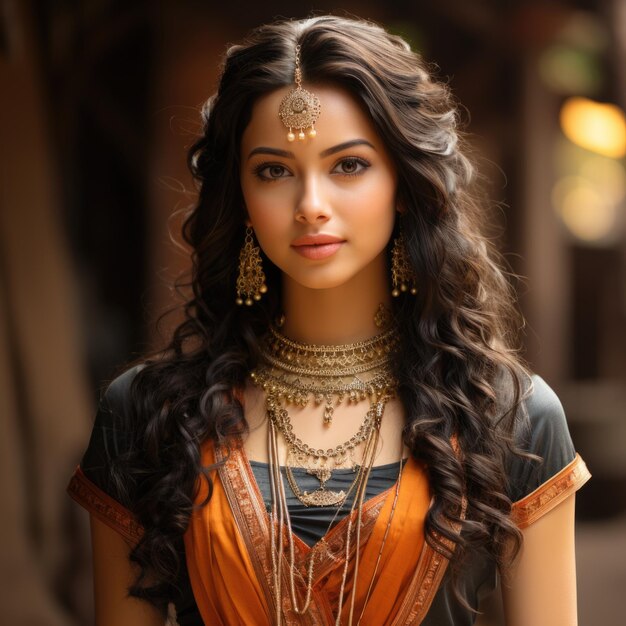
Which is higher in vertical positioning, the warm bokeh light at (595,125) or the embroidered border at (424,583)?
the warm bokeh light at (595,125)

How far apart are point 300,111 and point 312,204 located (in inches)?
7.0

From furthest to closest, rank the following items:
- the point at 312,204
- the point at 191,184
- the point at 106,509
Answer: the point at 191,184 → the point at 106,509 → the point at 312,204

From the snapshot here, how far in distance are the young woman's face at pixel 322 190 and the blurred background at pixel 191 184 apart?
265 cm

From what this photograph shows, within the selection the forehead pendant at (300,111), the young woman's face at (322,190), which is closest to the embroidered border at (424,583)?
the young woman's face at (322,190)

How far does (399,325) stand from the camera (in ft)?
7.07

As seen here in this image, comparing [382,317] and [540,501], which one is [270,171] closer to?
[382,317]

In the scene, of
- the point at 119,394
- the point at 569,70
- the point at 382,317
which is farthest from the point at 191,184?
the point at 382,317

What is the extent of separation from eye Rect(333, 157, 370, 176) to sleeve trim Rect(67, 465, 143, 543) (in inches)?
31.1

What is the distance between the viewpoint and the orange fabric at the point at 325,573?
1943 millimetres

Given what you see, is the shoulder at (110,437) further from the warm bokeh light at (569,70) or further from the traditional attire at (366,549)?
the warm bokeh light at (569,70)

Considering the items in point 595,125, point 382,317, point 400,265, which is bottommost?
point 595,125

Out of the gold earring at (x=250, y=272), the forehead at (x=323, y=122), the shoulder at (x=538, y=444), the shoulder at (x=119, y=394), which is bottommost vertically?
the shoulder at (x=538, y=444)

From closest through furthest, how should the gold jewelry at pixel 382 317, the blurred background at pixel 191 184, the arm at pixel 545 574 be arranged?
the arm at pixel 545 574 < the gold jewelry at pixel 382 317 < the blurred background at pixel 191 184

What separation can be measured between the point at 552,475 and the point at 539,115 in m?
3.67
